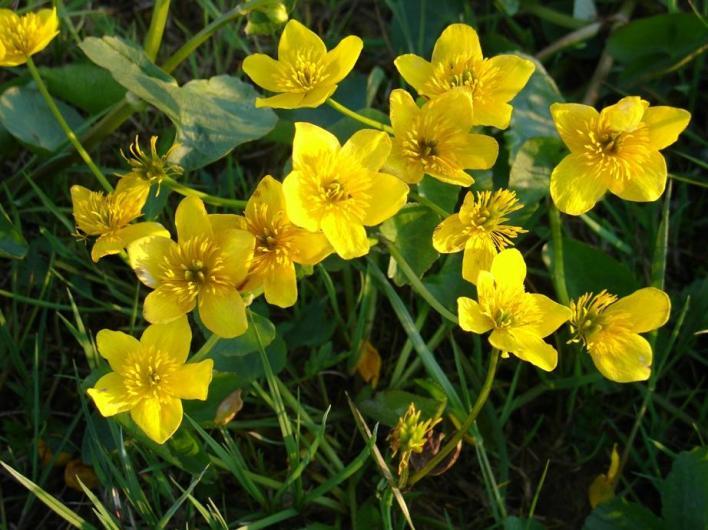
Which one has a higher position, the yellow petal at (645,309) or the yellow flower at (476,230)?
the yellow flower at (476,230)

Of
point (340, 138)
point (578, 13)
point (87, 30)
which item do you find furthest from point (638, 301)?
point (87, 30)

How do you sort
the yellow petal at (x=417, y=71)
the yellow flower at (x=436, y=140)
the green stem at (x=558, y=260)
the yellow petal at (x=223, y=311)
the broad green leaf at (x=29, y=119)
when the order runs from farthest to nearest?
the broad green leaf at (x=29, y=119) < the green stem at (x=558, y=260) < the yellow petal at (x=417, y=71) < the yellow flower at (x=436, y=140) < the yellow petal at (x=223, y=311)

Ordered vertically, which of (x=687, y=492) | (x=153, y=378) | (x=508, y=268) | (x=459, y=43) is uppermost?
(x=459, y=43)

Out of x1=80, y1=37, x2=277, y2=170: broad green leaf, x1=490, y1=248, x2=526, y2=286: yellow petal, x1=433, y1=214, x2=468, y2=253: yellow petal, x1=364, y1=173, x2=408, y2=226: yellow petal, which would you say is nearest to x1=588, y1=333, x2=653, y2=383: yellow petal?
x1=490, y1=248, x2=526, y2=286: yellow petal

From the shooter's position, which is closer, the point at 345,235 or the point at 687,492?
the point at 345,235

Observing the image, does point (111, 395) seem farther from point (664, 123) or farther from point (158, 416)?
point (664, 123)

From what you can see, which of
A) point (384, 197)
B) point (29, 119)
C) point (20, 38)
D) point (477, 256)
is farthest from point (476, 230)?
point (29, 119)

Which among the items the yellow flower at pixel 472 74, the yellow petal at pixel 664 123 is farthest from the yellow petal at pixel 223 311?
the yellow petal at pixel 664 123

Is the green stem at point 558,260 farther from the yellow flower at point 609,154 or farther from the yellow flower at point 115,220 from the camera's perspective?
the yellow flower at point 115,220
